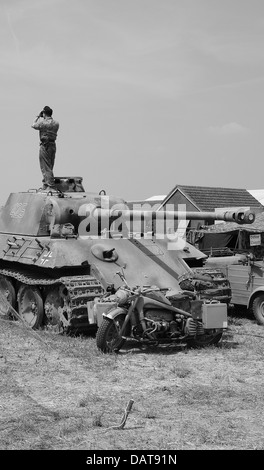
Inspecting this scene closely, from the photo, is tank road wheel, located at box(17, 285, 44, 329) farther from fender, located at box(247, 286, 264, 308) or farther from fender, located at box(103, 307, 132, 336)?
fender, located at box(247, 286, 264, 308)

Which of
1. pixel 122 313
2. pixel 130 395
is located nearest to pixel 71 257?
pixel 122 313

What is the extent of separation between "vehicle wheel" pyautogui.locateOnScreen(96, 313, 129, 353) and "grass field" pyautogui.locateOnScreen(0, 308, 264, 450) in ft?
0.57

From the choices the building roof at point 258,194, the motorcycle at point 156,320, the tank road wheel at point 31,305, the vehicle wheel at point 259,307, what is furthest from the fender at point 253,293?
the building roof at point 258,194

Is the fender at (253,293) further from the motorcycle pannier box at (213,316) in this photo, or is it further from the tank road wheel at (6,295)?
the tank road wheel at (6,295)

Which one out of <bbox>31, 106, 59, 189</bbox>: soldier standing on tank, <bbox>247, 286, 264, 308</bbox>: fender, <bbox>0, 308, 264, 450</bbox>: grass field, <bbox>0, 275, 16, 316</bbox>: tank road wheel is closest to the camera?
<bbox>0, 308, 264, 450</bbox>: grass field

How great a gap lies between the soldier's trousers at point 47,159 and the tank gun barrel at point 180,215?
6.69 ft

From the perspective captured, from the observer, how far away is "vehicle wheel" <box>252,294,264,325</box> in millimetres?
12578

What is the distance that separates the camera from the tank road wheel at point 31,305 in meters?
11.9

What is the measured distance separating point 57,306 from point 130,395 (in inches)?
163

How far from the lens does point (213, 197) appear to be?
32438mm

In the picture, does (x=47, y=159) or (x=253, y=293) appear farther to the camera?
(x=47, y=159)

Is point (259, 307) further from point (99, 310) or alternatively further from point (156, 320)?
point (99, 310)

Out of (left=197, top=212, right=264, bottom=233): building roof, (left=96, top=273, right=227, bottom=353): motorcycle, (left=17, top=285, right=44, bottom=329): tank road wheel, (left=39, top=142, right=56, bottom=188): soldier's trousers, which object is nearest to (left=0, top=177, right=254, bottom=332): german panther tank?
(left=17, top=285, right=44, bottom=329): tank road wheel
